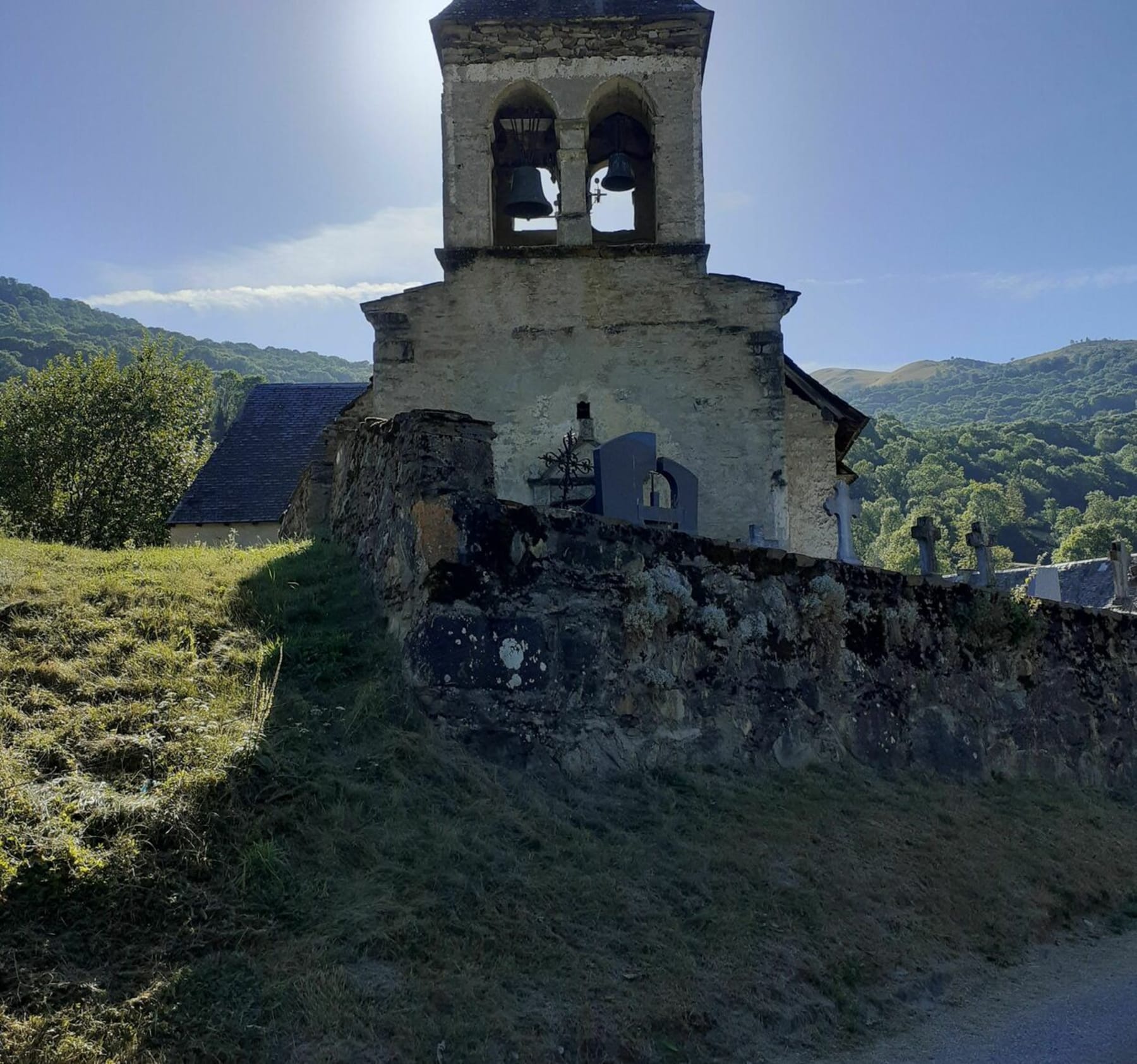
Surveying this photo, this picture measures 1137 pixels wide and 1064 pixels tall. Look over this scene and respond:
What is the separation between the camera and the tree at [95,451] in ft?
77.9

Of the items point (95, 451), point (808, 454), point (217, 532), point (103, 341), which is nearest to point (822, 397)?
point (808, 454)

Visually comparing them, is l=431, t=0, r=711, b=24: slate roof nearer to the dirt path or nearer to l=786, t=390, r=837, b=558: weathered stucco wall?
l=786, t=390, r=837, b=558: weathered stucco wall

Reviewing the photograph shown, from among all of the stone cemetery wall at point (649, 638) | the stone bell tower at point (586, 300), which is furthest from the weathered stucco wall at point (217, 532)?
the stone cemetery wall at point (649, 638)

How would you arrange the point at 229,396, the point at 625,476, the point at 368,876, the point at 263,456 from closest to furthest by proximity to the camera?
the point at 368,876
the point at 625,476
the point at 263,456
the point at 229,396

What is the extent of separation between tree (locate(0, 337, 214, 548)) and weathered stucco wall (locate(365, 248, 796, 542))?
12.5 m

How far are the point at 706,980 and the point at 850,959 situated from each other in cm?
99

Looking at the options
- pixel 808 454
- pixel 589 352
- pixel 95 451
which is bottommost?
pixel 808 454

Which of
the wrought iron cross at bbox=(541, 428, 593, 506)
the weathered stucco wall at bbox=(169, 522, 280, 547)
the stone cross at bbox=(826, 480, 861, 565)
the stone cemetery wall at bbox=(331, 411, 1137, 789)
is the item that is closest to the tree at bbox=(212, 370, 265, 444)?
the weathered stucco wall at bbox=(169, 522, 280, 547)

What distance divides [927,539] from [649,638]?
4.61m

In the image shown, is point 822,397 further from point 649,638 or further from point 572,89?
point 649,638

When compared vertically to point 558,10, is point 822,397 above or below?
below

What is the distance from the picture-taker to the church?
12641mm

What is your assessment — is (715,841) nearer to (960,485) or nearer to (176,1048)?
(176,1048)

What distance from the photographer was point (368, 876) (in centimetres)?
471
